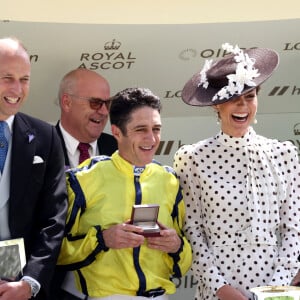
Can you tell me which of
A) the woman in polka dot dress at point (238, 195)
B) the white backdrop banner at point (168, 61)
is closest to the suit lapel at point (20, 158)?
the woman in polka dot dress at point (238, 195)

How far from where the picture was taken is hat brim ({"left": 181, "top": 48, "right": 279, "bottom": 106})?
2945mm

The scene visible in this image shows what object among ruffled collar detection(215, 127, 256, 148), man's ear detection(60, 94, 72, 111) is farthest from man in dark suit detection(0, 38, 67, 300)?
man's ear detection(60, 94, 72, 111)

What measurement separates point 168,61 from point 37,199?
1.80 metres

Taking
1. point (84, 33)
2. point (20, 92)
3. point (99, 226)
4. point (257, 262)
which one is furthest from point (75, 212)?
point (84, 33)

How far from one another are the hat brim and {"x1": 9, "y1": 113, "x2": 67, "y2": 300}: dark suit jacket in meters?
0.63

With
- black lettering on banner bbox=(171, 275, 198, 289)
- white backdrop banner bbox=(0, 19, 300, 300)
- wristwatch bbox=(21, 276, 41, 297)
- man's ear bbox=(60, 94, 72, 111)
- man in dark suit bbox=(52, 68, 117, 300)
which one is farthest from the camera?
black lettering on banner bbox=(171, 275, 198, 289)

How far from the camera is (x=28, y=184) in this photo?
2719 mm

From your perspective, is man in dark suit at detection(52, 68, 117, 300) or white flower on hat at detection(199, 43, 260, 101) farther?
man in dark suit at detection(52, 68, 117, 300)

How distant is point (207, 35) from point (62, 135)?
1094 mm

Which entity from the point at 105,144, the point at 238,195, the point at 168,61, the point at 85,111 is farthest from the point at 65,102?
the point at 238,195

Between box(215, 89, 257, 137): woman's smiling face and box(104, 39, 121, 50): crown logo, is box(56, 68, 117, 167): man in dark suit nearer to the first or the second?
box(104, 39, 121, 50): crown logo

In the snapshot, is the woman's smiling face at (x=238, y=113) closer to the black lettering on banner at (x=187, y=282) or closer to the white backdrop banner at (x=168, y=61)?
the white backdrop banner at (x=168, y=61)

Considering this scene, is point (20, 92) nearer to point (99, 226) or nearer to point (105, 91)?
point (99, 226)

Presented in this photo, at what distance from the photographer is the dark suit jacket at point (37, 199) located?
8.77 ft
